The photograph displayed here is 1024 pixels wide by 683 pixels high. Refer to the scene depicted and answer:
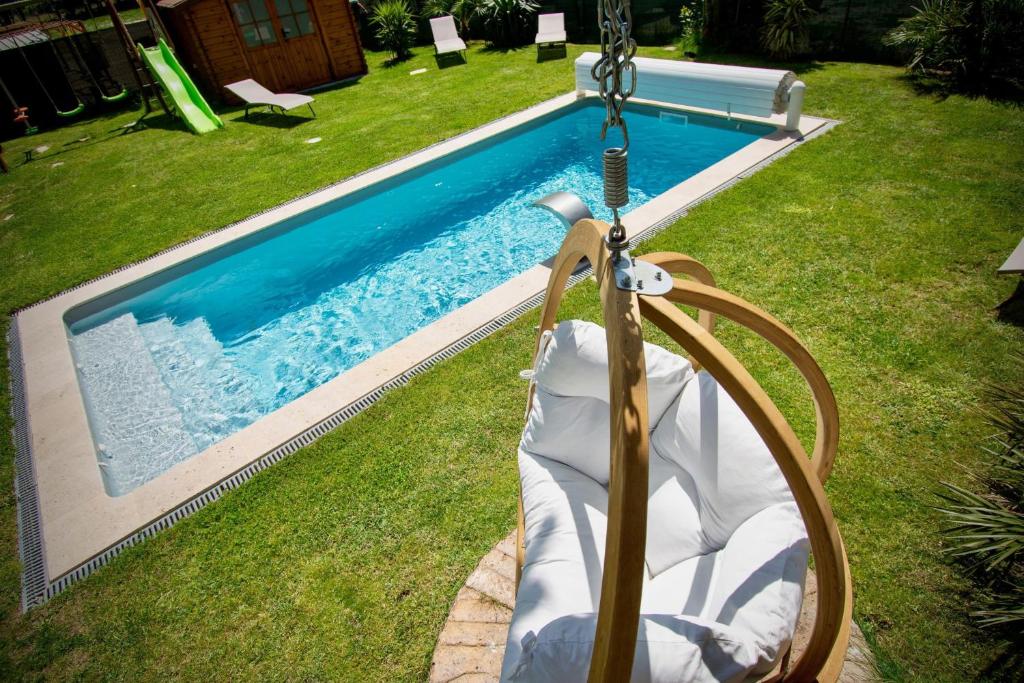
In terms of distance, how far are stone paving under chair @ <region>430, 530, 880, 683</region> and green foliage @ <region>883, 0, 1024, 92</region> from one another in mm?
10798

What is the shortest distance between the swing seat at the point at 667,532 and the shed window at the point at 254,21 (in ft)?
53.2

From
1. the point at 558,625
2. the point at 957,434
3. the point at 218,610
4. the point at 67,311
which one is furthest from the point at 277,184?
the point at 957,434

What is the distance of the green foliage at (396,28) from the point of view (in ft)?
55.3

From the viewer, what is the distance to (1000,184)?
693 centimetres

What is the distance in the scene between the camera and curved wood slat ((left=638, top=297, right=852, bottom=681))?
6.63ft

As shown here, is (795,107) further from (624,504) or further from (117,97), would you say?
(117,97)

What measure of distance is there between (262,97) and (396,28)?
5780 millimetres

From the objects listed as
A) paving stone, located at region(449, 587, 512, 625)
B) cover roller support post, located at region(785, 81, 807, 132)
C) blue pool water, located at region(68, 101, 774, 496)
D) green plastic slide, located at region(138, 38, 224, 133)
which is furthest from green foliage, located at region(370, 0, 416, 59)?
paving stone, located at region(449, 587, 512, 625)

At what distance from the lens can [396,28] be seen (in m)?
16.9

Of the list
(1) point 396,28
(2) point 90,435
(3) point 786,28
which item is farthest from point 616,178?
(1) point 396,28

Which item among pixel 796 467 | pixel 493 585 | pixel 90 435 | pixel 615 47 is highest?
pixel 615 47

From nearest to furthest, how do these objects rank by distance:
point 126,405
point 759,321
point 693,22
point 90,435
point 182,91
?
point 759,321, point 90,435, point 126,405, point 693,22, point 182,91

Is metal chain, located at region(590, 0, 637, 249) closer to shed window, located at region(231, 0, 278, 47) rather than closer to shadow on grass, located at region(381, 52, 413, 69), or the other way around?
shed window, located at region(231, 0, 278, 47)

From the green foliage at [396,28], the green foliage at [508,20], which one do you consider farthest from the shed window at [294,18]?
the green foliage at [508,20]
